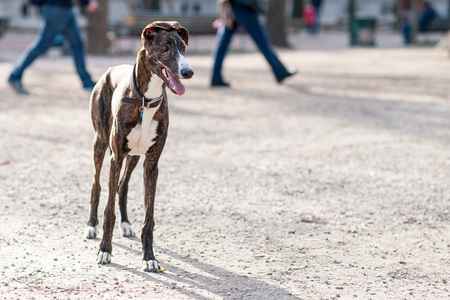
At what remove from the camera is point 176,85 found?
3.71m

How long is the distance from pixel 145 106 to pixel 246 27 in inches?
296

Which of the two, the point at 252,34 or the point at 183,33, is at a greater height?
the point at 183,33

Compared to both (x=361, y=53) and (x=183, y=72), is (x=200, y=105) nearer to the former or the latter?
(x=183, y=72)

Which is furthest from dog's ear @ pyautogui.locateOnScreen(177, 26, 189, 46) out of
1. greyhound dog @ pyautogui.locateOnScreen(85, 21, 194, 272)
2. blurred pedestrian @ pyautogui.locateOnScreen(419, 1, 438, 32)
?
blurred pedestrian @ pyautogui.locateOnScreen(419, 1, 438, 32)

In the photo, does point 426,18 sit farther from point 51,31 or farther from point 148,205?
point 148,205

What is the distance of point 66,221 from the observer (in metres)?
4.98

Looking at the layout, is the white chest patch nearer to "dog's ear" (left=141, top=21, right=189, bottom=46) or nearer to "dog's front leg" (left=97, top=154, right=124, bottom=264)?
"dog's front leg" (left=97, top=154, right=124, bottom=264)

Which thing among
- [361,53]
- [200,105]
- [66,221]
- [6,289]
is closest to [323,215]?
[66,221]

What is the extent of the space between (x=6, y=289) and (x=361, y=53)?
18553mm

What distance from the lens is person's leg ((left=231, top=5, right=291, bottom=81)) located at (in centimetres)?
1116

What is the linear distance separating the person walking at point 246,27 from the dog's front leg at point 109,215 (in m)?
7.38

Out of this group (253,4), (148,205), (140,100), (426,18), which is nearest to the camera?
(140,100)

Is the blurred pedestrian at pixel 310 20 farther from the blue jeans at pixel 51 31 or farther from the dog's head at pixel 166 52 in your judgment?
the dog's head at pixel 166 52

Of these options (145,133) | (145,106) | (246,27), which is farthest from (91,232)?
(246,27)
